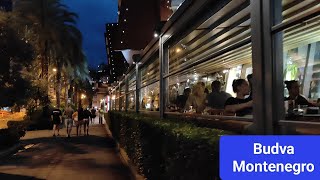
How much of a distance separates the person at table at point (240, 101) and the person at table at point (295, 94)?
0.80m

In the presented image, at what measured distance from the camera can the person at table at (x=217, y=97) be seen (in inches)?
232

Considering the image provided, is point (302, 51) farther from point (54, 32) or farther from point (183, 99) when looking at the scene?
point (54, 32)

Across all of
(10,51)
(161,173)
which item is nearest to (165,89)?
(161,173)

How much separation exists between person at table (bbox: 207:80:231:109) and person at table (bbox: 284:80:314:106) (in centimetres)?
191

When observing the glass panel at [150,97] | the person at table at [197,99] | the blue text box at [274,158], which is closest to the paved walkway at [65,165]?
the glass panel at [150,97]

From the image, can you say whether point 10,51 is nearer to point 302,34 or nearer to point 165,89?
point 165,89

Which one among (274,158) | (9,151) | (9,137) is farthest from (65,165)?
(274,158)

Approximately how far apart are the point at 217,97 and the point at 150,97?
19.1 feet

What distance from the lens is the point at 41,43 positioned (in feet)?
116

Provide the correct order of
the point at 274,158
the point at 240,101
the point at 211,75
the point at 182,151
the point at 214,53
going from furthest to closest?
the point at 211,75 < the point at 214,53 < the point at 240,101 < the point at 182,151 < the point at 274,158

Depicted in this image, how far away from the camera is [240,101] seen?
518 cm

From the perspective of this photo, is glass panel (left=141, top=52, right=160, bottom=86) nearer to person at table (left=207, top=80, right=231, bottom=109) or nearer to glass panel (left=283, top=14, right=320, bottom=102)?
person at table (left=207, top=80, right=231, bottom=109)

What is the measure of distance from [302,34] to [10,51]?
14208 mm

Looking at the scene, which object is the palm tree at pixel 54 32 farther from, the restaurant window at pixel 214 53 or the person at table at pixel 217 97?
the person at table at pixel 217 97
